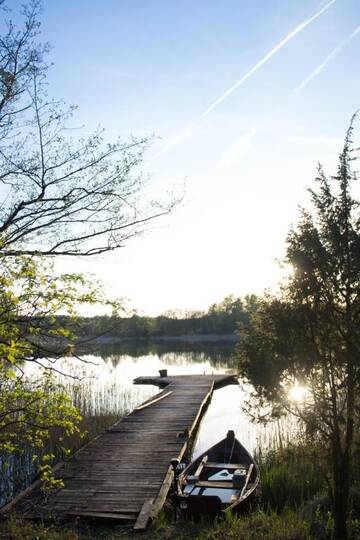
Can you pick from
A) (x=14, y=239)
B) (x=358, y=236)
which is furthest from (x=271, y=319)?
(x=14, y=239)

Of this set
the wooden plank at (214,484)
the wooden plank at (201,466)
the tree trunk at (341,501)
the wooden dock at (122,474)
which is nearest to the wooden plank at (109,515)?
the wooden dock at (122,474)

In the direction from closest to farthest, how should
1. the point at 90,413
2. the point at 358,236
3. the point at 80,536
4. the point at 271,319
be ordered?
the point at 358,236 → the point at 271,319 → the point at 80,536 → the point at 90,413

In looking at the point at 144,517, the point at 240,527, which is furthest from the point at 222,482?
the point at 240,527

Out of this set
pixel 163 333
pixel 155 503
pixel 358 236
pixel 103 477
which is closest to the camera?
pixel 358 236

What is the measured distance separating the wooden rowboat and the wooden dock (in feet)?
1.91

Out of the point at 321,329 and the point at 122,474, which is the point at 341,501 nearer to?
the point at 321,329

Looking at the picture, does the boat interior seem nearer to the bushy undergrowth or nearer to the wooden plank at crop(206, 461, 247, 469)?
the wooden plank at crop(206, 461, 247, 469)

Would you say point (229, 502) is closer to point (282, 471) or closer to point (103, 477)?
point (282, 471)

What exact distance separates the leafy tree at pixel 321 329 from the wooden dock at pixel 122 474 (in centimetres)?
356

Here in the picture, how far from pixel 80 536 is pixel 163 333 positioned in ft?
332

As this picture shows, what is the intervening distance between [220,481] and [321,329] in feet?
18.5

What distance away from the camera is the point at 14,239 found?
7.08 meters

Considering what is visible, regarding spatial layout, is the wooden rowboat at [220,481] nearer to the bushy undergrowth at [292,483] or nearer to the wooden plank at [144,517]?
the bushy undergrowth at [292,483]

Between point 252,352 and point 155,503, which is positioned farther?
point 155,503
